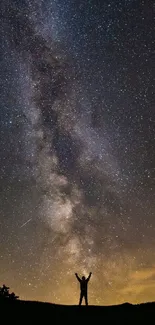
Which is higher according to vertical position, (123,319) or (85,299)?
(85,299)

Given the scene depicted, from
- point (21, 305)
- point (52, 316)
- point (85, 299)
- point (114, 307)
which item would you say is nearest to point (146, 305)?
point (114, 307)

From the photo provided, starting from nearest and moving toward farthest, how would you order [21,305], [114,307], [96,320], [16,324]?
[16,324] < [96,320] < [21,305] < [114,307]

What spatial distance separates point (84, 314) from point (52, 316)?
1.37 m

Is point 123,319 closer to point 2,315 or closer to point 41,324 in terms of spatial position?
point 41,324

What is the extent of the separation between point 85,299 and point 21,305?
2931mm

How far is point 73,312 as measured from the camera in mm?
13195

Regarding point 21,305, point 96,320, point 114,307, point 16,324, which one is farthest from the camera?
point 114,307

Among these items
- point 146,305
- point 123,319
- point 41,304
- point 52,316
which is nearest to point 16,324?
point 52,316

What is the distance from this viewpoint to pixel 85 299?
1464cm

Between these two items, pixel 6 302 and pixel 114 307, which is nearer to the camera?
pixel 6 302

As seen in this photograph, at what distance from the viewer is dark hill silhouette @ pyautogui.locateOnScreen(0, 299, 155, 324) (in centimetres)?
1220

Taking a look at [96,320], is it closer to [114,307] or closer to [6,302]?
[114,307]

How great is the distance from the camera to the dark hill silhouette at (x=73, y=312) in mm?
12203

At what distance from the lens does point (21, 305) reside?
1327 cm
